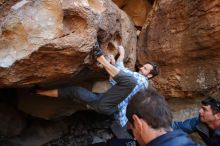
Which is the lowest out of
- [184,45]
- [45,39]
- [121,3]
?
[184,45]

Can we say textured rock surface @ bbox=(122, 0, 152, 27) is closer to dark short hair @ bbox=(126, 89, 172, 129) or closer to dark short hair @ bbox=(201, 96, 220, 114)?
dark short hair @ bbox=(201, 96, 220, 114)

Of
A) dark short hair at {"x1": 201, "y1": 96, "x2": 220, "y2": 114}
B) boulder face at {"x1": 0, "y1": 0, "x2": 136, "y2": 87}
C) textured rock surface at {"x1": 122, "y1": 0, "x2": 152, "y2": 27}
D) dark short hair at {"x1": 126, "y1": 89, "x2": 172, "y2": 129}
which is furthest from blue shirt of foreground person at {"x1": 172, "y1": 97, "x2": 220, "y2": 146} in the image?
textured rock surface at {"x1": 122, "y1": 0, "x2": 152, "y2": 27}

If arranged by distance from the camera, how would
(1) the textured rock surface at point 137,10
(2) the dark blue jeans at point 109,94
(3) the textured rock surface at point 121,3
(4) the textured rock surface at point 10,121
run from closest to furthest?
(2) the dark blue jeans at point 109,94
(4) the textured rock surface at point 10,121
(3) the textured rock surface at point 121,3
(1) the textured rock surface at point 137,10

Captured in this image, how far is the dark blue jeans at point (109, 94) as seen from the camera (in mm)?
2992

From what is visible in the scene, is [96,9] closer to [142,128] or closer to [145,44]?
[145,44]

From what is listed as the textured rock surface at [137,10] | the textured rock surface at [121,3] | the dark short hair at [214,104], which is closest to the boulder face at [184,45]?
the textured rock surface at [137,10]

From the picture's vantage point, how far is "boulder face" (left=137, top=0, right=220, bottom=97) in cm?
378

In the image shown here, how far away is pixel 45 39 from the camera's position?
278 centimetres

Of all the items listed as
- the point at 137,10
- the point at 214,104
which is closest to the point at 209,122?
the point at 214,104

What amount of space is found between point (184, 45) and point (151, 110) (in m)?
2.51

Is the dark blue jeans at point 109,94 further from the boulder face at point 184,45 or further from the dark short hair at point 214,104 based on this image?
the boulder face at point 184,45

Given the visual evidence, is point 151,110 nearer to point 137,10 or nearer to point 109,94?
point 109,94

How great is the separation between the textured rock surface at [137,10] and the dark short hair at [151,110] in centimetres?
303

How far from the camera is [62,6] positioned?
2.80 meters
